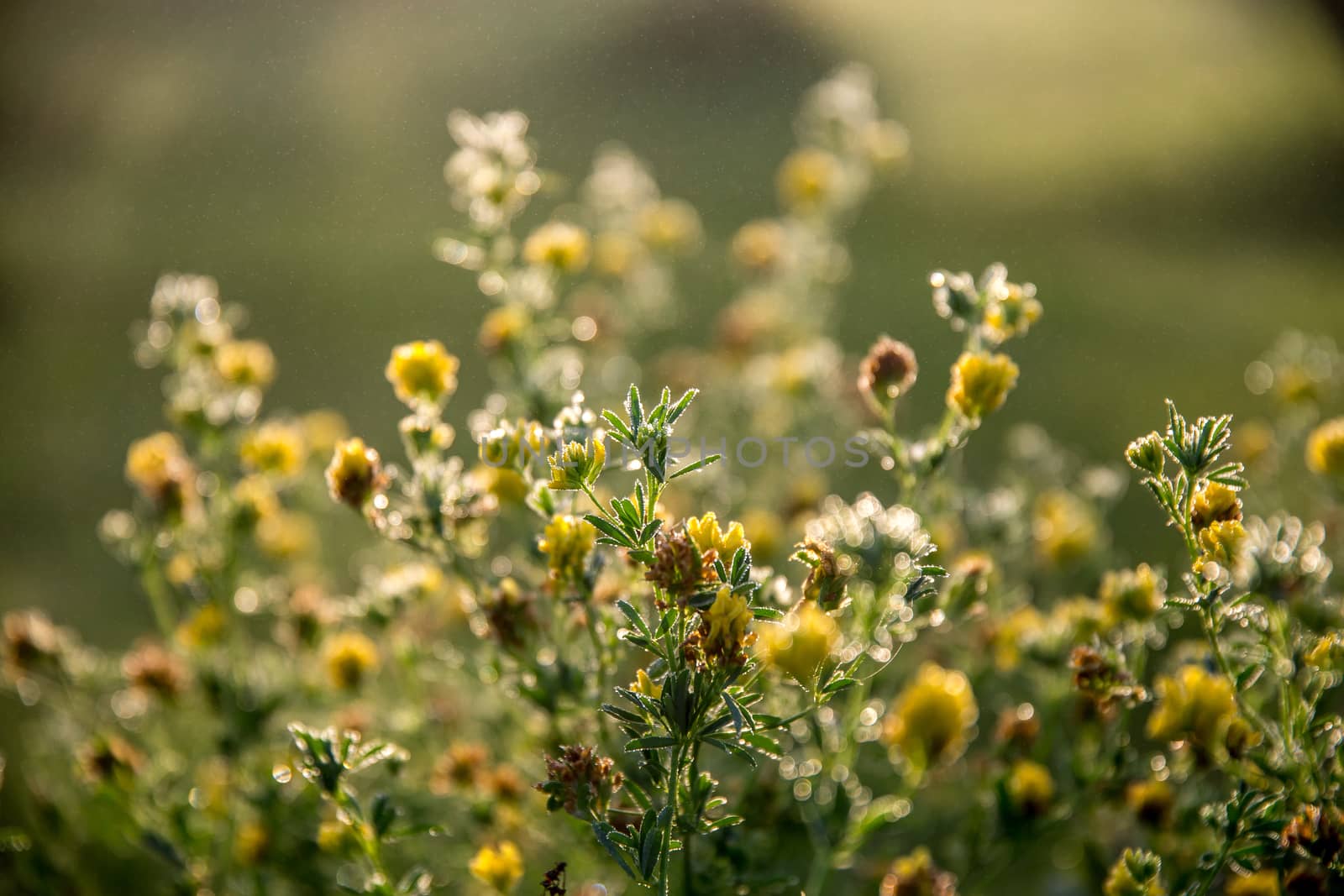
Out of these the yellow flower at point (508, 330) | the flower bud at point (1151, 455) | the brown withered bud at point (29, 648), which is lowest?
the brown withered bud at point (29, 648)

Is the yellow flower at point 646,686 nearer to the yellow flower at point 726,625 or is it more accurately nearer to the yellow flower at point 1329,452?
the yellow flower at point 726,625

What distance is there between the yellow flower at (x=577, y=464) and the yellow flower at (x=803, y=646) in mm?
265

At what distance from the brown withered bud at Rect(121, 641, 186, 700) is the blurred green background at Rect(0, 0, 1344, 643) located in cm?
135

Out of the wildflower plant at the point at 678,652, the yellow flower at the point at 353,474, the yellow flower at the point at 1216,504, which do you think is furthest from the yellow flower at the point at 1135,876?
the yellow flower at the point at 353,474

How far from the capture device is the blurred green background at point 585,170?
3604 millimetres

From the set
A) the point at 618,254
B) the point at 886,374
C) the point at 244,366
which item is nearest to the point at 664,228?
the point at 618,254

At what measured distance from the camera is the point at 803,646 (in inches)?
39.6

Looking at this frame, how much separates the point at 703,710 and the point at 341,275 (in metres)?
4.09

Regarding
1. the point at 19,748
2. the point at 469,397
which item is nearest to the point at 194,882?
the point at 19,748

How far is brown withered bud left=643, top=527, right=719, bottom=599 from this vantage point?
976 millimetres

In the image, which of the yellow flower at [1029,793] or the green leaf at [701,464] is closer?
the green leaf at [701,464]

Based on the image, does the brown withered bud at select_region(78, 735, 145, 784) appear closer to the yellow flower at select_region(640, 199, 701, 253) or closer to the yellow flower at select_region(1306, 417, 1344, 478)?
the yellow flower at select_region(640, 199, 701, 253)

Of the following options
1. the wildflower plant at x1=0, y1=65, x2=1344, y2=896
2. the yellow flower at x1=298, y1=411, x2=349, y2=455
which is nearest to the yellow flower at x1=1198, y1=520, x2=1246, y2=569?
the wildflower plant at x1=0, y1=65, x2=1344, y2=896

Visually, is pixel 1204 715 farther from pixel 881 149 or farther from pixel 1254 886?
pixel 881 149
